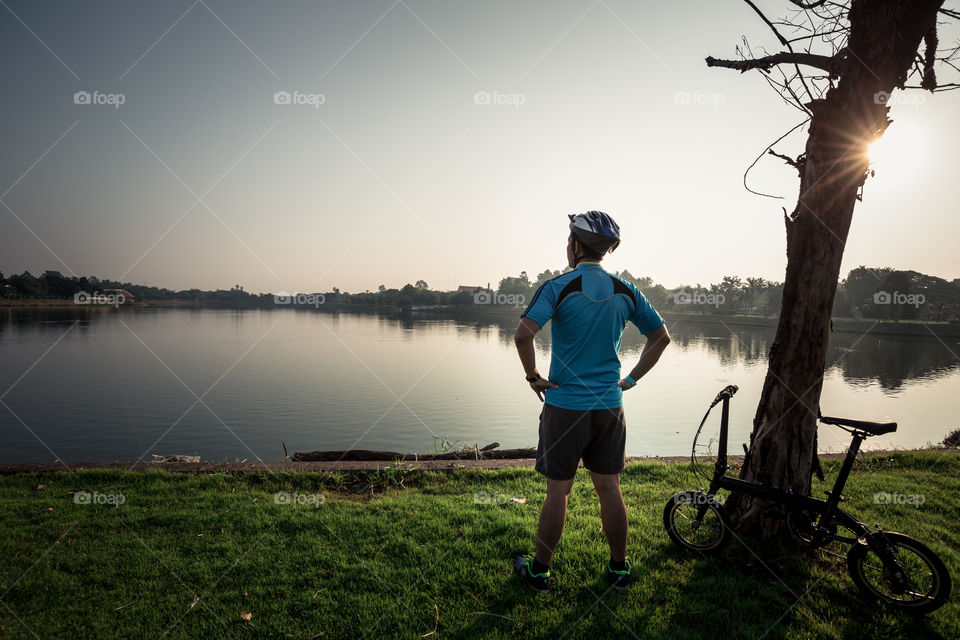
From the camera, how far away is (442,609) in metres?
3.15

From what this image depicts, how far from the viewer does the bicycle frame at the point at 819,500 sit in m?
3.32

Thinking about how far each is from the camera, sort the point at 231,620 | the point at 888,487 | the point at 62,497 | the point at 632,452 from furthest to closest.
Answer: the point at 632,452 < the point at 888,487 < the point at 62,497 < the point at 231,620

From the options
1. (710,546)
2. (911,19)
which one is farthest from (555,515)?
(911,19)

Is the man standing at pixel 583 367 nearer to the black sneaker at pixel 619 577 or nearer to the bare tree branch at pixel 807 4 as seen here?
the black sneaker at pixel 619 577

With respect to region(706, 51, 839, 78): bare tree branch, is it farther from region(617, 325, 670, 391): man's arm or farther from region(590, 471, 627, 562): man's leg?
region(590, 471, 627, 562): man's leg

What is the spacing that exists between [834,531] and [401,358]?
29.7 metres

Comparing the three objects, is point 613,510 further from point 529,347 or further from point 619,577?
point 529,347

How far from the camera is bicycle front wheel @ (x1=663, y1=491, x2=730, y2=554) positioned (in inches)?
151

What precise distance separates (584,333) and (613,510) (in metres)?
1.23

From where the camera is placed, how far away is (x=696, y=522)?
4059 millimetres

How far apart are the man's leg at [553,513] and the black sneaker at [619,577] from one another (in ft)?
1.82

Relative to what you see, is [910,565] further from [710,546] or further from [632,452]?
[632,452]

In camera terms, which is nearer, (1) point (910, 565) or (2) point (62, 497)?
(1) point (910, 565)

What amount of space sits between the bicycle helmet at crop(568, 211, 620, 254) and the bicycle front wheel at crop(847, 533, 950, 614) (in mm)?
2721
